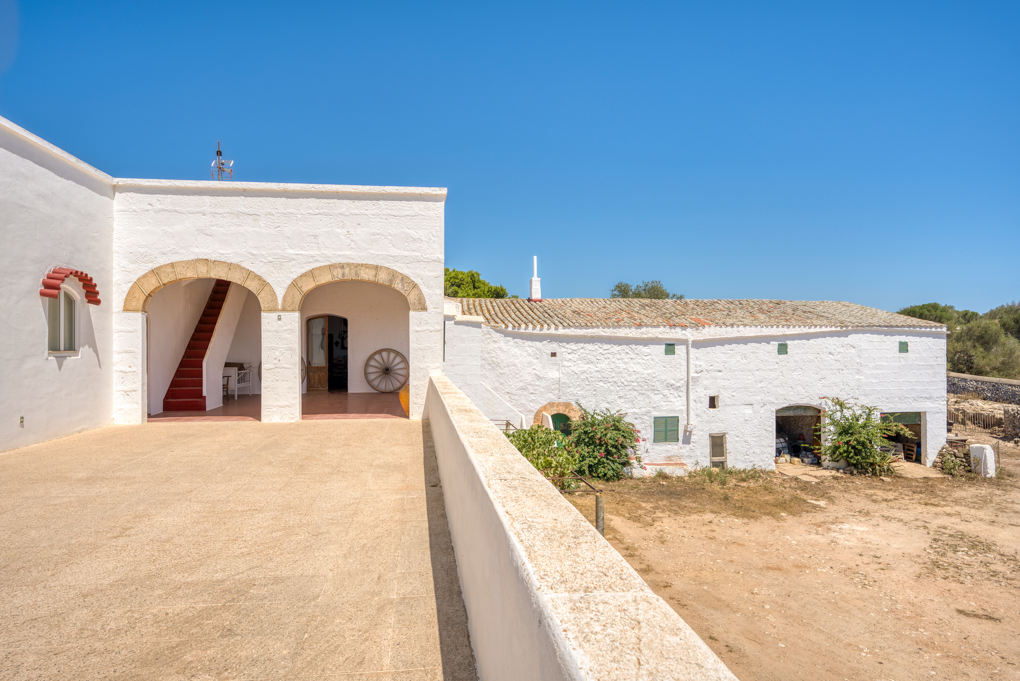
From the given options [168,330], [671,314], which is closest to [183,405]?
[168,330]

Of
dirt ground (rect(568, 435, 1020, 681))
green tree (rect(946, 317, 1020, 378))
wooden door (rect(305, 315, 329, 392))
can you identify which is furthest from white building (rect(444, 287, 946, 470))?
green tree (rect(946, 317, 1020, 378))

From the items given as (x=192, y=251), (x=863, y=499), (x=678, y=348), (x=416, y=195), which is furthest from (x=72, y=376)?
(x=863, y=499)

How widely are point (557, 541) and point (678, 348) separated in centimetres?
1259

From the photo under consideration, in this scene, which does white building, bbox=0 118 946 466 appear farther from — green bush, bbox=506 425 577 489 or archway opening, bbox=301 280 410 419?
green bush, bbox=506 425 577 489

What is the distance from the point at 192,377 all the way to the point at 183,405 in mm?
506

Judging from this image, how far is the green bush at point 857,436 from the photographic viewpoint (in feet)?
45.6

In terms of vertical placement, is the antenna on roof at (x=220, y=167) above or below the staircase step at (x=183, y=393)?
above

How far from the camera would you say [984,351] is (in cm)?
2711

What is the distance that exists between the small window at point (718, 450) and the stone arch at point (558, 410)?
3820mm

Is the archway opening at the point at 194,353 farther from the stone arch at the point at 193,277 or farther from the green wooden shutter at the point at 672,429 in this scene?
the green wooden shutter at the point at 672,429

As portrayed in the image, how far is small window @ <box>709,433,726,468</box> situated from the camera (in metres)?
13.7

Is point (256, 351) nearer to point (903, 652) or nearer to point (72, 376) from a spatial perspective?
point (72, 376)

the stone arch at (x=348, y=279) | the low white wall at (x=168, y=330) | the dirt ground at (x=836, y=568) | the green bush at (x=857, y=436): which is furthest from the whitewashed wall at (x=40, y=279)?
the green bush at (x=857, y=436)

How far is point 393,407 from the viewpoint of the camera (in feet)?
30.2
